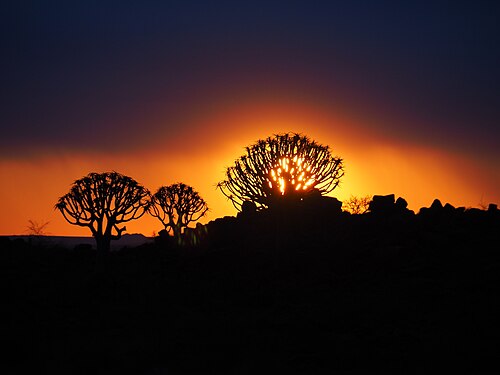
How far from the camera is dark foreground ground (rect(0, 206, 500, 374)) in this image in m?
11.1

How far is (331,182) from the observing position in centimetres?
2923

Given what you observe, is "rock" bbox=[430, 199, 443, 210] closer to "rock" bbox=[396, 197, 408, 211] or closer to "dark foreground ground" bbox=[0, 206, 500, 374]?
"dark foreground ground" bbox=[0, 206, 500, 374]

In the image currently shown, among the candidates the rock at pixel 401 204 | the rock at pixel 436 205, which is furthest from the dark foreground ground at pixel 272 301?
the rock at pixel 401 204

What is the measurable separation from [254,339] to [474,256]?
11.9 metres

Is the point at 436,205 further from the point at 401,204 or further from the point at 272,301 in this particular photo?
the point at 272,301

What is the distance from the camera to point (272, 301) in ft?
57.9

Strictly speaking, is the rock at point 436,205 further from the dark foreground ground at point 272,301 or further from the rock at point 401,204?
the rock at point 401,204

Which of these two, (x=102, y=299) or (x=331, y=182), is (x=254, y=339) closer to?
(x=102, y=299)

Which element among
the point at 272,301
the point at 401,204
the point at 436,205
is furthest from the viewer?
the point at 401,204

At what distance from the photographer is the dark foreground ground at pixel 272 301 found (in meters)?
11.1

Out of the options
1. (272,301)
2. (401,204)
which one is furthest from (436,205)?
(272,301)

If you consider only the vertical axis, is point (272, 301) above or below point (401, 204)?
below

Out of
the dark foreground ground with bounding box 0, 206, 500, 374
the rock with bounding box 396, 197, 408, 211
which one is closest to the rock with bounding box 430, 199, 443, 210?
the dark foreground ground with bounding box 0, 206, 500, 374

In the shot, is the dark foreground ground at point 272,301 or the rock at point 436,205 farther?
the rock at point 436,205
